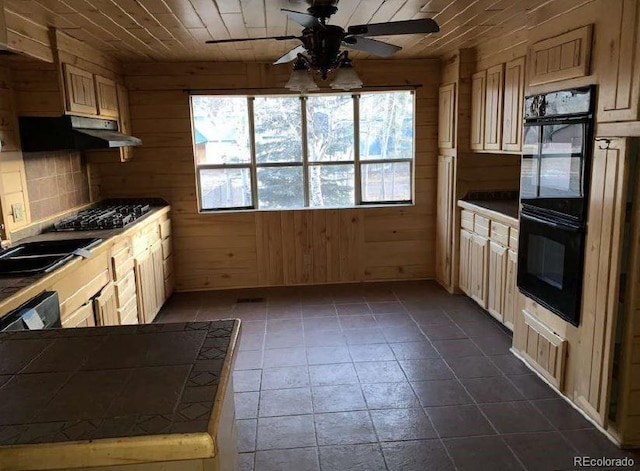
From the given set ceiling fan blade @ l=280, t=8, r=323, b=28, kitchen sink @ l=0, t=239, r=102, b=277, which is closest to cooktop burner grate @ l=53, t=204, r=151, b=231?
kitchen sink @ l=0, t=239, r=102, b=277

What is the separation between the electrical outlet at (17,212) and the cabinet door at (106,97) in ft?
3.66

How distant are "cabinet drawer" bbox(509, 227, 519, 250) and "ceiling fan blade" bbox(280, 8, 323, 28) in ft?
7.17

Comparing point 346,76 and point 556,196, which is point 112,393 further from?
point 556,196

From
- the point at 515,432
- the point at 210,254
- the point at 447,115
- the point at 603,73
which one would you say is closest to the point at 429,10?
the point at 603,73

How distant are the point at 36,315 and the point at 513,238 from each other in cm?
310

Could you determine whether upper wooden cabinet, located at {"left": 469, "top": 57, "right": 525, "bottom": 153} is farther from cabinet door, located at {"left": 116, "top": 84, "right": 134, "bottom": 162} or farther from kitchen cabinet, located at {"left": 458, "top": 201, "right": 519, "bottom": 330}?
cabinet door, located at {"left": 116, "top": 84, "right": 134, "bottom": 162}

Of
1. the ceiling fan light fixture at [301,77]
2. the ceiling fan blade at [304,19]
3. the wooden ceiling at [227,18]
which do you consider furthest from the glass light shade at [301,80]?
the ceiling fan blade at [304,19]

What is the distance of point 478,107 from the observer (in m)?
4.30

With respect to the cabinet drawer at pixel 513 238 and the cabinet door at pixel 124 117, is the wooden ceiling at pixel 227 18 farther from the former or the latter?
the cabinet drawer at pixel 513 238

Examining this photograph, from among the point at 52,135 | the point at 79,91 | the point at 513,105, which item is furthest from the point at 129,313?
the point at 513,105

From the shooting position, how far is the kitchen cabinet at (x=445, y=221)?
477 cm

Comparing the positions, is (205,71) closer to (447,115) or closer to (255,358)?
(447,115)

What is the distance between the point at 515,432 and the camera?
2.54 meters

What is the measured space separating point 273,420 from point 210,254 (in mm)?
2721
